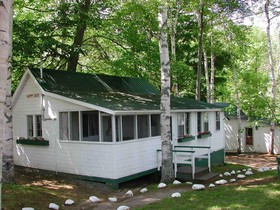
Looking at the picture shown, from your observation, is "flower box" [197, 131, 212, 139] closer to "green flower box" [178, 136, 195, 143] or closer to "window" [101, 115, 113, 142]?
"green flower box" [178, 136, 195, 143]

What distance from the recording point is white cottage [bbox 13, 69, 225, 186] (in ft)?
36.4

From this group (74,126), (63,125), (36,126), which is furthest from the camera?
(36,126)

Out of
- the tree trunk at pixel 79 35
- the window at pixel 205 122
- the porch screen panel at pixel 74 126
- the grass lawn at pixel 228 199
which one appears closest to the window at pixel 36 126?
the porch screen panel at pixel 74 126

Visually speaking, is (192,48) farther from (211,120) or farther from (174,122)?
(174,122)

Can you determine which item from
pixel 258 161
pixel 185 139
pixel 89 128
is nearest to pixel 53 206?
pixel 89 128

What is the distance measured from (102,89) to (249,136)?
1759cm

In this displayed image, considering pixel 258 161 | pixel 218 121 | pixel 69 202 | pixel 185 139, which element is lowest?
pixel 258 161

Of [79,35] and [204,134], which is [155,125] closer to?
[204,134]

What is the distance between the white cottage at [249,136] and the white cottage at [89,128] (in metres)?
12.9

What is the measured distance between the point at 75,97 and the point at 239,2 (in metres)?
13.1

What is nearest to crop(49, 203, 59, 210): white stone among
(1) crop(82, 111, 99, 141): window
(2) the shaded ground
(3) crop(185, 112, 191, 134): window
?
(1) crop(82, 111, 99, 141): window

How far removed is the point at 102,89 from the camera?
1509 centimetres

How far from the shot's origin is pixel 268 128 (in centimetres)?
2706

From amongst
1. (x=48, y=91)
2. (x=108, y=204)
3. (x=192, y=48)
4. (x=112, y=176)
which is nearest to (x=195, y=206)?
(x=108, y=204)
